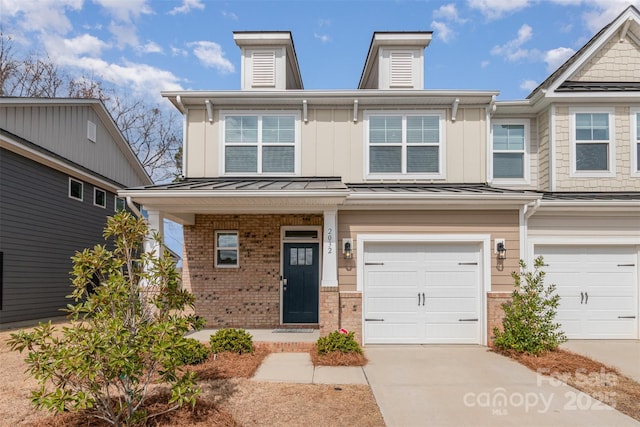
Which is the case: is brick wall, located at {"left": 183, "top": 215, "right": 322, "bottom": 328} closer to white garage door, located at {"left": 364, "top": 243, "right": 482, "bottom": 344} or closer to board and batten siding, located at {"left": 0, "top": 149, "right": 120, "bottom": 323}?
white garage door, located at {"left": 364, "top": 243, "right": 482, "bottom": 344}

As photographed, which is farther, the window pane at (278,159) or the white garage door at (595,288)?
the window pane at (278,159)

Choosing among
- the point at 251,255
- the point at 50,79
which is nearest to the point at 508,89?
the point at 251,255

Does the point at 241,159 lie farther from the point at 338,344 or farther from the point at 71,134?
the point at 71,134

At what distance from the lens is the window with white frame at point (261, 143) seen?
9.44 metres

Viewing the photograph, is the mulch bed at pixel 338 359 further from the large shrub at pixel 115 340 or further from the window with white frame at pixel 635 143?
the window with white frame at pixel 635 143

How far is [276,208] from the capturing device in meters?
7.76

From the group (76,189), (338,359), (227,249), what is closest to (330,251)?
(338,359)

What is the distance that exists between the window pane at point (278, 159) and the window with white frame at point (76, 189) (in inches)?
265

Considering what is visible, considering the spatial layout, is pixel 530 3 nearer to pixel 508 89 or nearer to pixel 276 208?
pixel 508 89

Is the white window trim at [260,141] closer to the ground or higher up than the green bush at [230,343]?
higher up

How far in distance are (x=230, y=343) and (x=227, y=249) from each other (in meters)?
2.89

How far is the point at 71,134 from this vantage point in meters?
12.1

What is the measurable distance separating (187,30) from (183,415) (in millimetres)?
9149

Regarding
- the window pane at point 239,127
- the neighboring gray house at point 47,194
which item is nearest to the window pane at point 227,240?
the window pane at point 239,127
